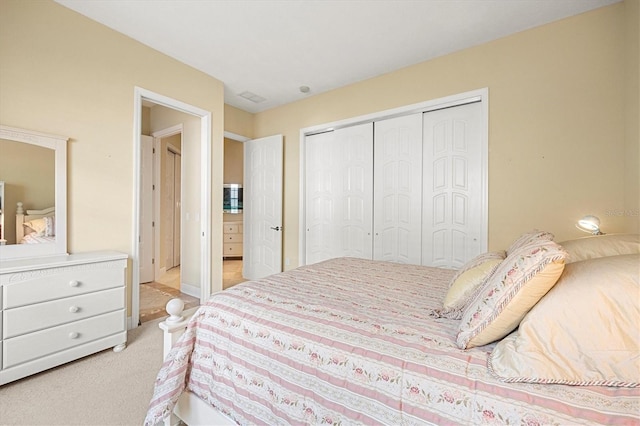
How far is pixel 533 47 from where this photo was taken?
2.59 m

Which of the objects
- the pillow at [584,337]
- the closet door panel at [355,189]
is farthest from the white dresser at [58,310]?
the pillow at [584,337]

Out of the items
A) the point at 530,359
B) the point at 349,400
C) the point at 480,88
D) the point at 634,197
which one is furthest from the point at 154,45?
the point at 634,197

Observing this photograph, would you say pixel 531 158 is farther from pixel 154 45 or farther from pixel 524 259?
pixel 154 45

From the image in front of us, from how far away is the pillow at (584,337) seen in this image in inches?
28.7

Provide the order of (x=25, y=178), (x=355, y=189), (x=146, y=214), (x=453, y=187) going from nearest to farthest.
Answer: (x=25, y=178), (x=453, y=187), (x=355, y=189), (x=146, y=214)

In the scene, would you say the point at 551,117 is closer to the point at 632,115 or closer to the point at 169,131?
the point at 632,115

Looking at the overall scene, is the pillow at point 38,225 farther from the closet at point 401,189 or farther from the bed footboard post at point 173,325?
the closet at point 401,189

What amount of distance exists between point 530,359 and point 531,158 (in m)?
2.49

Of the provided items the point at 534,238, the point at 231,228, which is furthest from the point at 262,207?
the point at 534,238

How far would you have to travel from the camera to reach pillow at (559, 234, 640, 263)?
117 centimetres

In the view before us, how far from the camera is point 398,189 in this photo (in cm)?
342

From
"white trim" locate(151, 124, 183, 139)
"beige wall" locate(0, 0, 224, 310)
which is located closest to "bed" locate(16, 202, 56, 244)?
"beige wall" locate(0, 0, 224, 310)

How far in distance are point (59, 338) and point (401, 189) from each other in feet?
11.1

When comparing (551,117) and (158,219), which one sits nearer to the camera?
(551,117)
